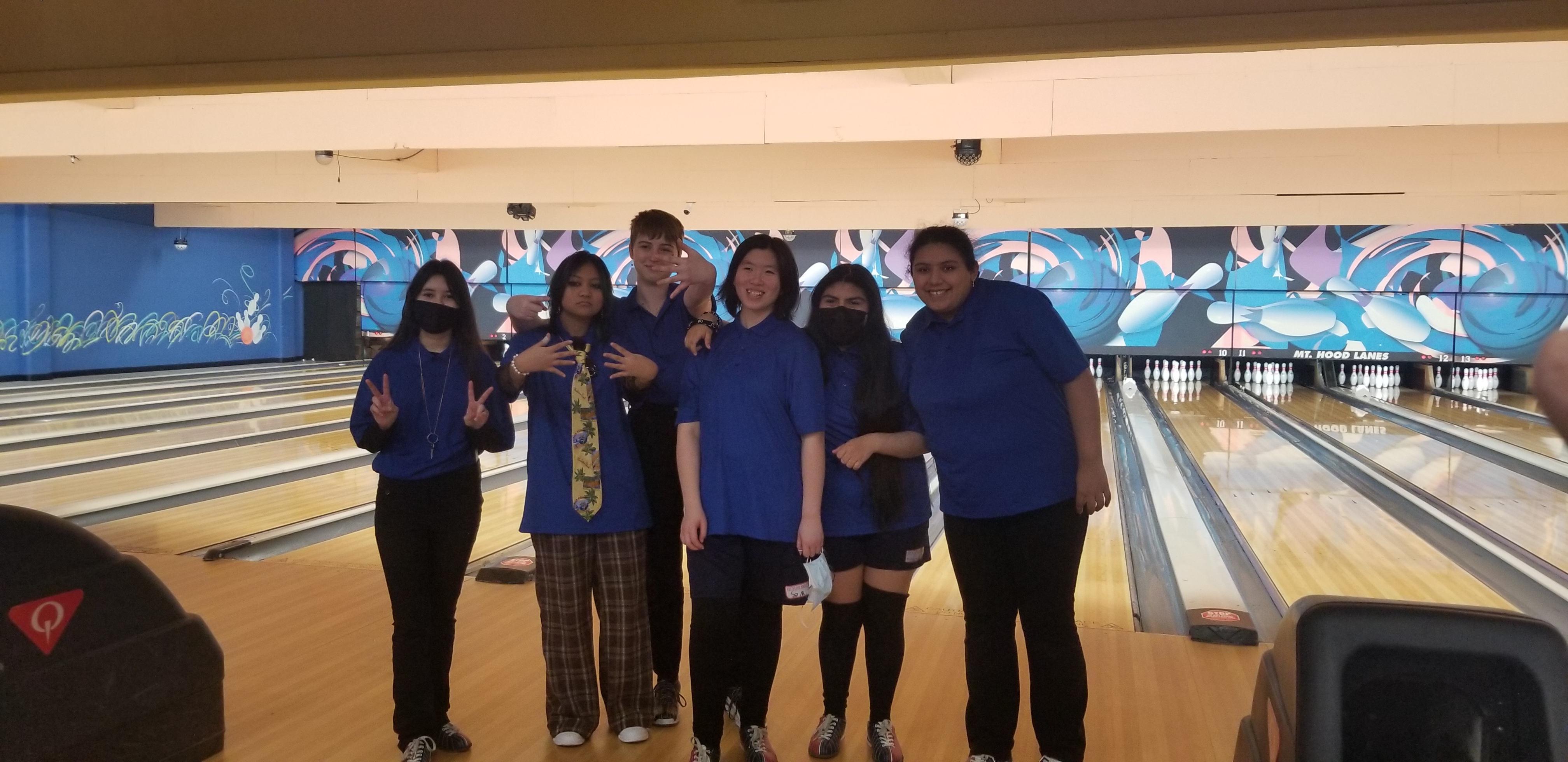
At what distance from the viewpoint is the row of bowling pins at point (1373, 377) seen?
12.4 metres

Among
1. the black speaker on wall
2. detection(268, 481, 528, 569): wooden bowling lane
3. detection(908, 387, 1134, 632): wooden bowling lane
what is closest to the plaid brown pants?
detection(908, 387, 1134, 632): wooden bowling lane

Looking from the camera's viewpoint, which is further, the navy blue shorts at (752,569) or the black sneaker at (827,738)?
the black sneaker at (827,738)

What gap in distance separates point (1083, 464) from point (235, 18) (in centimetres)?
206

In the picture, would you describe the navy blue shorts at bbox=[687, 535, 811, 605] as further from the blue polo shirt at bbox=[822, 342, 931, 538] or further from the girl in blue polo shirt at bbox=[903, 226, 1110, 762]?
the girl in blue polo shirt at bbox=[903, 226, 1110, 762]

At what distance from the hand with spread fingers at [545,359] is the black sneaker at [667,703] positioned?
86 cm

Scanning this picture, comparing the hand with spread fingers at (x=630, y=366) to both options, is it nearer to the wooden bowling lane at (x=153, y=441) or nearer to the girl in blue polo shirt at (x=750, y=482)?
the girl in blue polo shirt at (x=750, y=482)

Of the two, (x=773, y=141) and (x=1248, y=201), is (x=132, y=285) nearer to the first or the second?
(x=773, y=141)

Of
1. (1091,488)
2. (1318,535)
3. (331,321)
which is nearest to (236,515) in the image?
(1091,488)

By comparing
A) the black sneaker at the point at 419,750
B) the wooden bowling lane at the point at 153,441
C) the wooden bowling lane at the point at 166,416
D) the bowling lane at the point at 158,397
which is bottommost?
the black sneaker at the point at 419,750

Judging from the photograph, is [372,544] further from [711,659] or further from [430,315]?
[711,659]

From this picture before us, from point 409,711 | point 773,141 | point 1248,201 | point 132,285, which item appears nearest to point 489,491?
point 773,141

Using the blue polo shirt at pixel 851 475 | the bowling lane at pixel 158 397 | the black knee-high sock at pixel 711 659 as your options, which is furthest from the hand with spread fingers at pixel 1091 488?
the bowling lane at pixel 158 397

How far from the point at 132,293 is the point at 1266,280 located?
44.4ft

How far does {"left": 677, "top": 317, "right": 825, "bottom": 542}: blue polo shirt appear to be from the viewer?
7.01 feet
